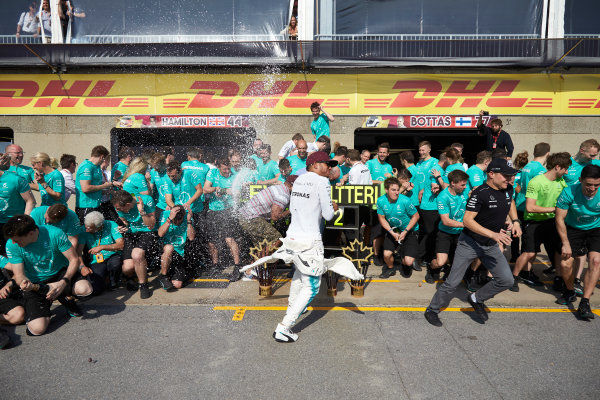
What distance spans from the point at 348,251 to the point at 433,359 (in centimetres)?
216

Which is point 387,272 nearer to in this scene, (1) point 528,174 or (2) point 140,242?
(1) point 528,174

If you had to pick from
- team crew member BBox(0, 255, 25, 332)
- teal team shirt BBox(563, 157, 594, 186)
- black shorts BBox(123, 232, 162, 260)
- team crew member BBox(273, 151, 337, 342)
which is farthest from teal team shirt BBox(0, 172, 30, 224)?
teal team shirt BBox(563, 157, 594, 186)

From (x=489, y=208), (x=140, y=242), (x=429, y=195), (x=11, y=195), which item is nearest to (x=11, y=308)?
(x=140, y=242)

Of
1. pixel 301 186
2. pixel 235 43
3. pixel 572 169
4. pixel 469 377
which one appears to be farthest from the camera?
pixel 235 43

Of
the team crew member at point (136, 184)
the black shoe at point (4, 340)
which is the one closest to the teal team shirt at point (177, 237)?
the team crew member at point (136, 184)

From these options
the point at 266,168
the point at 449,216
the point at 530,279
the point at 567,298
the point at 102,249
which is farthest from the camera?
the point at 266,168

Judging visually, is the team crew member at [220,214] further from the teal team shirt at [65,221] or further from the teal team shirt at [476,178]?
the teal team shirt at [476,178]

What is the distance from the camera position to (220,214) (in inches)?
256

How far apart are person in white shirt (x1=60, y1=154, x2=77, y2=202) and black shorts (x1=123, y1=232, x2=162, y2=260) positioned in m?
1.80

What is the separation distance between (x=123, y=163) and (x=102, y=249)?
2.17 meters

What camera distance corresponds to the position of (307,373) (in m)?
3.30

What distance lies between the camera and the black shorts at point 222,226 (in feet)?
21.0

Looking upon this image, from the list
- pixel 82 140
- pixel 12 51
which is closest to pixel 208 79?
pixel 82 140

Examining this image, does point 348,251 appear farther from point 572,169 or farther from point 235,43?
point 235,43
